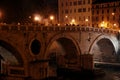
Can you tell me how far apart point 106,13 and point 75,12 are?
1311 centimetres

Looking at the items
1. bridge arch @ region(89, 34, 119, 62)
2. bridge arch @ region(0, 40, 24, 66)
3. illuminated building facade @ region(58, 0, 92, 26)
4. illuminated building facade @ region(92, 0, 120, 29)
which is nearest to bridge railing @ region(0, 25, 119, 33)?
bridge arch @ region(0, 40, 24, 66)

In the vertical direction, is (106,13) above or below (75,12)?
below

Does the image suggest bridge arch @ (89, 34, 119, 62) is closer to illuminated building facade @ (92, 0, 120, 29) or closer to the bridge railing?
the bridge railing

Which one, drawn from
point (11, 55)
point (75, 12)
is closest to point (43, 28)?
point (11, 55)

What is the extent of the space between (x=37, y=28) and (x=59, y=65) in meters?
16.3

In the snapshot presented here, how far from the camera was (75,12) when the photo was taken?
108625 millimetres

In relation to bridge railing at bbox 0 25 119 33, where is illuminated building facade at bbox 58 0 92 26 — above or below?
above

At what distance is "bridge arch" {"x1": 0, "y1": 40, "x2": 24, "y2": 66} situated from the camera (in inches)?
1793

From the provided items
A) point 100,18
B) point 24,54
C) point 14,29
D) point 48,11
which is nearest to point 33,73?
point 24,54

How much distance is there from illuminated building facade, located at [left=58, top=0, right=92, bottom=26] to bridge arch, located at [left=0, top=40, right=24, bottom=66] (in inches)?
2269

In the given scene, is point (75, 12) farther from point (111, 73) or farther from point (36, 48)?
point (36, 48)

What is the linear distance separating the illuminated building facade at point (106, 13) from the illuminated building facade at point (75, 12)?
2.44 m

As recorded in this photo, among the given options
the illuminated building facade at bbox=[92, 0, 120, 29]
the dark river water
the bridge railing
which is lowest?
the dark river water

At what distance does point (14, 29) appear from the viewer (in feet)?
149
